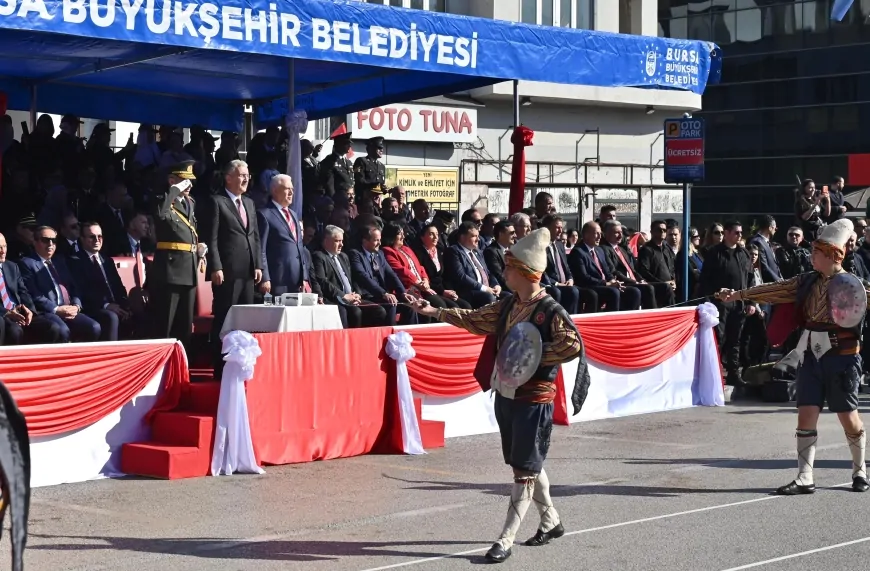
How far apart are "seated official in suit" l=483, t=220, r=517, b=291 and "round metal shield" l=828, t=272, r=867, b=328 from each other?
5948mm

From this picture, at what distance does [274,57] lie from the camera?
50.0 ft

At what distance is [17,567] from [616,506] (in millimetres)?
6228

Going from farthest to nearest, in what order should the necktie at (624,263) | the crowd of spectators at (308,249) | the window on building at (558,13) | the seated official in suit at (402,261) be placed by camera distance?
the window on building at (558,13)
the necktie at (624,263)
the seated official in suit at (402,261)
the crowd of spectators at (308,249)

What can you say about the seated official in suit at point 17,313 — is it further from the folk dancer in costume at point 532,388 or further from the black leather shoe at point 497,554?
the black leather shoe at point 497,554

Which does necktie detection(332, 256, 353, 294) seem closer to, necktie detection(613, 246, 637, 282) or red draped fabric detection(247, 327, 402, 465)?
red draped fabric detection(247, 327, 402, 465)

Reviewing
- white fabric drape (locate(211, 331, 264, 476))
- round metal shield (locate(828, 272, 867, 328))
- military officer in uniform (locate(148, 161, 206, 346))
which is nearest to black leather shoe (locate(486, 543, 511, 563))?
white fabric drape (locate(211, 331, 264, 476))

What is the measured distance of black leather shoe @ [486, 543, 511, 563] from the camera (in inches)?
301

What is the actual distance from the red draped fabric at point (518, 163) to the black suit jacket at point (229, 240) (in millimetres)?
4758

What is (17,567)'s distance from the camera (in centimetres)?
373

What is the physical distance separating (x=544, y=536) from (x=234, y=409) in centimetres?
317

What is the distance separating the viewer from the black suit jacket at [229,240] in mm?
11984

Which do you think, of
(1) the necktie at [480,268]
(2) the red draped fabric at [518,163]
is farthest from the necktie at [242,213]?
(2) the red draped fabric at [518,163]

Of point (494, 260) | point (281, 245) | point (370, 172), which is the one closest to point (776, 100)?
point (370, 172)

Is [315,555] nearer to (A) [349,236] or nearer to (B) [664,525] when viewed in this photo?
(B) [664,525]
